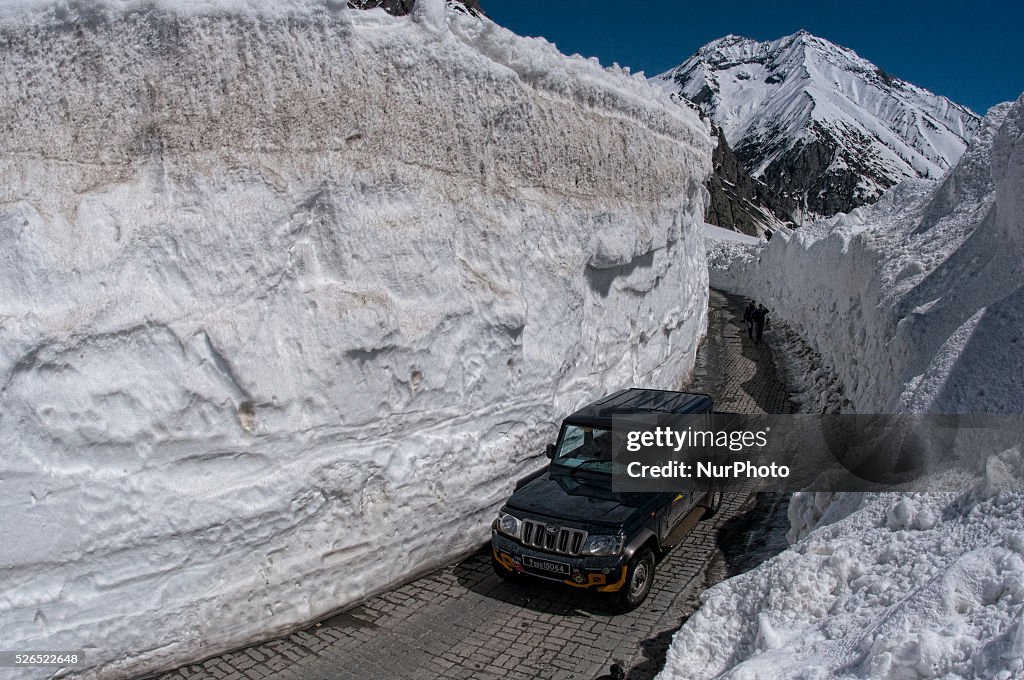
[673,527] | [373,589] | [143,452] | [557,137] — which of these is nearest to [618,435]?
[673,527]

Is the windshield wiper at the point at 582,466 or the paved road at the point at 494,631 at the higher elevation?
the windshield wiper at the point at 582,466

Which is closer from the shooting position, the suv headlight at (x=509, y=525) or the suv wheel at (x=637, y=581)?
the suv wheel at (x=637, y=581)

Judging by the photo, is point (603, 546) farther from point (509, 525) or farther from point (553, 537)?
point (509, 525)

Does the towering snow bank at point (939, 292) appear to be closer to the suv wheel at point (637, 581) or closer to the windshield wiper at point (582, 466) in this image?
the suv wheel at point (637, 581)

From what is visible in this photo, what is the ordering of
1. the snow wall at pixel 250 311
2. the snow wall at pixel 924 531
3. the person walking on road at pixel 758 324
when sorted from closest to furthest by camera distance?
the snow wall at pixel 924 531, the snow wall at pixel 250 311, the person walking on road at pixel 758 324

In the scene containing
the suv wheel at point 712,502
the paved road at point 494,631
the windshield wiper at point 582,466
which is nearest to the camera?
the paved road at point 494,631

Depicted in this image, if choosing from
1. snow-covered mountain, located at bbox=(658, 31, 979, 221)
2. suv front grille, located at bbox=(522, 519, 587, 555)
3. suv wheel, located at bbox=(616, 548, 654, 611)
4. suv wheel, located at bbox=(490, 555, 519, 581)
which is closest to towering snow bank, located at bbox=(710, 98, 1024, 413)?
suv wheel, located at bbox=(616, 548, 654, 611)

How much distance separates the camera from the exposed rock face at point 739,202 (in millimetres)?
66125

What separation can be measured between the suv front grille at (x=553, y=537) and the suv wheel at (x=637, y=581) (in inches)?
20.8

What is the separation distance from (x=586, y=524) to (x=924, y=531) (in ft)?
9.10

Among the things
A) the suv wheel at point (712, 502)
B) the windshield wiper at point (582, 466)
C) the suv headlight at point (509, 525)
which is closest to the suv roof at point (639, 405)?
the windshield wiper at point (582, 466)

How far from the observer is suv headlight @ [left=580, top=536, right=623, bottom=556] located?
640cm

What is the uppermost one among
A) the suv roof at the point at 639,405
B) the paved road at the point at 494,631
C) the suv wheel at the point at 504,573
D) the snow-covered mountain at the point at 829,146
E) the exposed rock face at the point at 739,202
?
the snow-covered mountain at the point at 829,146

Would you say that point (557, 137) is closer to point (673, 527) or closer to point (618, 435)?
point (618, 435)
